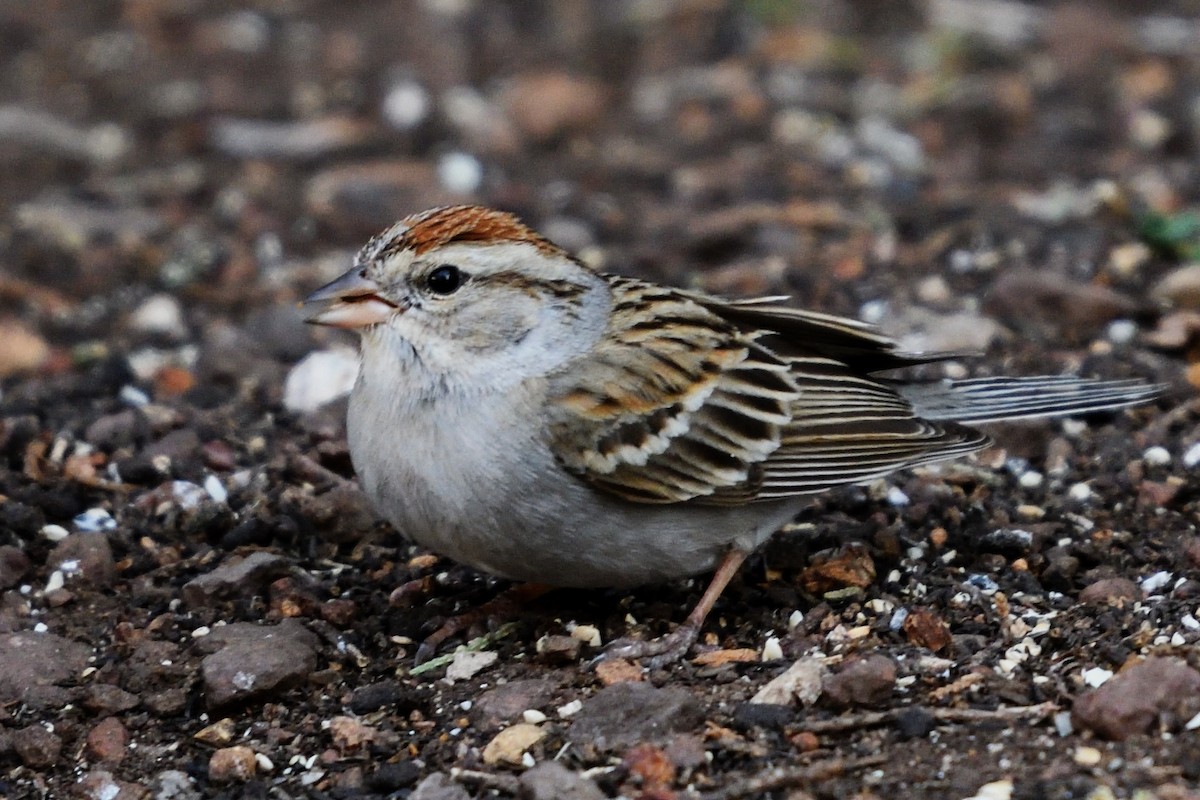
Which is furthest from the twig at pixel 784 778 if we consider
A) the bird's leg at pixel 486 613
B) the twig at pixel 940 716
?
the bird's leg at pixel 486 613

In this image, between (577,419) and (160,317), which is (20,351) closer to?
(160,317)

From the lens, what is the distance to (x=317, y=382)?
6.13 meters

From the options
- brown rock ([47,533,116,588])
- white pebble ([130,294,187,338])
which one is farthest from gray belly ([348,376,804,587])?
white pebble ([130,294,187,338])

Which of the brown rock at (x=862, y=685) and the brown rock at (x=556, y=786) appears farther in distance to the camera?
the brown rock at (x=862, y=685)

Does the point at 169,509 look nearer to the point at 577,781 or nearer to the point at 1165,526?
the point at 577,781

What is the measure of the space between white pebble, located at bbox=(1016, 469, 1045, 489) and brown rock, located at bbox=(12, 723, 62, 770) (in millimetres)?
2920

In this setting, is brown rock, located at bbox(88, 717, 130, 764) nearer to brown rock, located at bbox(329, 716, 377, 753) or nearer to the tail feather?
brown rock, located at bbox(329, 716, 377, 753)

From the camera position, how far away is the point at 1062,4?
→ 9.57 meters

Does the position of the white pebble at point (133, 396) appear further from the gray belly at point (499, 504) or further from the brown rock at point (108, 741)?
the brown rock at point (108, 741)

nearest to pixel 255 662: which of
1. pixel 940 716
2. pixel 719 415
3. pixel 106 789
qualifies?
pixel 106 789

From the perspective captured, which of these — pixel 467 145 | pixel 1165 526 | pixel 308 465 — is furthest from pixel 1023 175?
pixel 308 465

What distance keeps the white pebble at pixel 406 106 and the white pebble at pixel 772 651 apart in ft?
16.1

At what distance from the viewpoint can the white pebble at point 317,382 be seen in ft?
20.0

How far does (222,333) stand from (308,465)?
148cm
